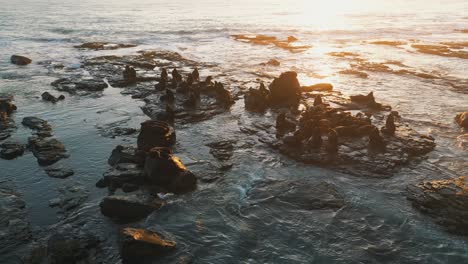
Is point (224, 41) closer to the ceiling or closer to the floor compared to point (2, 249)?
closer to the ceiling

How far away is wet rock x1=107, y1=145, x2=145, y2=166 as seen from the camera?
18828 mm

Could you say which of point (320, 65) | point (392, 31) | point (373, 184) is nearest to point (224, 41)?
point (320, 65)

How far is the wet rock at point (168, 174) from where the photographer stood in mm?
17156

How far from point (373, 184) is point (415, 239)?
3.92 metres

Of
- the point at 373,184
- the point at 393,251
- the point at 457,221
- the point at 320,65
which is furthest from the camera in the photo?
the point at 320,65

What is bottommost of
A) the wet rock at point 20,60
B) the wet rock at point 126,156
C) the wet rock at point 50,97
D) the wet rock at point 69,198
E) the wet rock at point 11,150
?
the wet rock at point 69,198

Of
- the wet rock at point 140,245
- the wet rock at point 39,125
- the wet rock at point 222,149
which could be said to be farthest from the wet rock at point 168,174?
the wet rock at point 39,125

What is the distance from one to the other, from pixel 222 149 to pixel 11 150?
10917 millimetres

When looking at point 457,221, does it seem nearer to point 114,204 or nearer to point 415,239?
point 415,239

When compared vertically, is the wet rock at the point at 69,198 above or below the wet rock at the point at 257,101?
below

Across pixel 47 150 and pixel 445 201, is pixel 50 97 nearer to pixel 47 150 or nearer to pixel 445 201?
pixel 47 150

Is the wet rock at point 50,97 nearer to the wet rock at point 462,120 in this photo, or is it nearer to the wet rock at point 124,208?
the wet rock at point 124,208

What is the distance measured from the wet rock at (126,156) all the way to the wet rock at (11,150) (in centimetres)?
492

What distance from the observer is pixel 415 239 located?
45.6 ft
